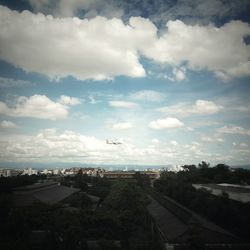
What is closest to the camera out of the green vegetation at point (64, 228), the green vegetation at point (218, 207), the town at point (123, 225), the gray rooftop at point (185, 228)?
the green vegetation at point (64, 228)

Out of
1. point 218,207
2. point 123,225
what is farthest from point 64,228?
point 218,207

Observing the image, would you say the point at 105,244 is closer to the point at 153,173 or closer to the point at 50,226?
the point at 50,226

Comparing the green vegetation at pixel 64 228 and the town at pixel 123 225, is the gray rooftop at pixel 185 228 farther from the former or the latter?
the green vegetation at pixel 64 228

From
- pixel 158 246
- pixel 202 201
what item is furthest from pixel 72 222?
pixel 202 201

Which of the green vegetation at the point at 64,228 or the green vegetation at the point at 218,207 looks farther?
the green vegetation at the point at 218,207

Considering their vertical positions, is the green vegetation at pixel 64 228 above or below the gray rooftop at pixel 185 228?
above

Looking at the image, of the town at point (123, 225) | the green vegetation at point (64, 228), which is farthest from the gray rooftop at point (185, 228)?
the green vegetation at point (64, 228)

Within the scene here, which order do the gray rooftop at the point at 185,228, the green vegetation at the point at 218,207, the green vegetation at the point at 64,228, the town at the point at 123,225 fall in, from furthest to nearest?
the green vegetation at the point at 218,207 → the gray rooftop at the point at 185,228 → the town at the point at 123,225 → the green vegetation at the point at 64,228

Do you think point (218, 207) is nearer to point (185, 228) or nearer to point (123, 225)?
point (185, 228)

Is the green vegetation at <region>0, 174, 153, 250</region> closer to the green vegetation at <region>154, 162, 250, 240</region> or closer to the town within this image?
the town

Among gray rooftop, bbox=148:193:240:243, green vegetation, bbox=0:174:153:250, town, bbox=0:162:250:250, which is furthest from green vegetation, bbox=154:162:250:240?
green vegetation, bbox=0:174:153:250

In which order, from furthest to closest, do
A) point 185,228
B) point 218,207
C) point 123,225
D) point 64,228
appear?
Result: point 218,207 → point 185,228 → point 123,225 → point 64,228

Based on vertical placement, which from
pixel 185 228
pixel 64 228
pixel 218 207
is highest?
pixel 64 228
